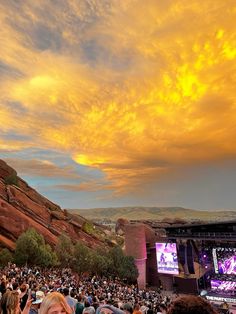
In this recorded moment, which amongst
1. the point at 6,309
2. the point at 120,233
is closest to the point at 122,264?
the point at 120,233

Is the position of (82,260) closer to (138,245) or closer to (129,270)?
(129,270)

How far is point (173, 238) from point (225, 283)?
32.6ft

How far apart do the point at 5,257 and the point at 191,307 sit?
4825 centimetres

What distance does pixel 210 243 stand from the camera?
44.7 meters

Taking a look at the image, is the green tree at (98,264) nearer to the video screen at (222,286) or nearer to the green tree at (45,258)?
the green tree at (45,258)

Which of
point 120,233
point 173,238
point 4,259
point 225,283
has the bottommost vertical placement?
point 225,283

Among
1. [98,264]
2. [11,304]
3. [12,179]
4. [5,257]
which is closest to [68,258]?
[98,264]

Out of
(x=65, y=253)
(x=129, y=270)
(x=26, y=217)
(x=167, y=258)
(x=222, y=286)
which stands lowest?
(x=222, y=286)

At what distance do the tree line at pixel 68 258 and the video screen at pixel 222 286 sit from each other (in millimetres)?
15378

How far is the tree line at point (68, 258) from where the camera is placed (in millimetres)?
47062

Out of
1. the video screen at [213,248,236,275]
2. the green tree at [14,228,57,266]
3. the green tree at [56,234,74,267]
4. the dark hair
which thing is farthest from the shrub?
the dark hair

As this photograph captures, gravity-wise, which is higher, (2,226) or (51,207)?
(51,207)

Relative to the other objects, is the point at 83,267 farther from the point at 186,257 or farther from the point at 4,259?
the point at 186,257

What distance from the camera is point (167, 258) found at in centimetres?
4912
